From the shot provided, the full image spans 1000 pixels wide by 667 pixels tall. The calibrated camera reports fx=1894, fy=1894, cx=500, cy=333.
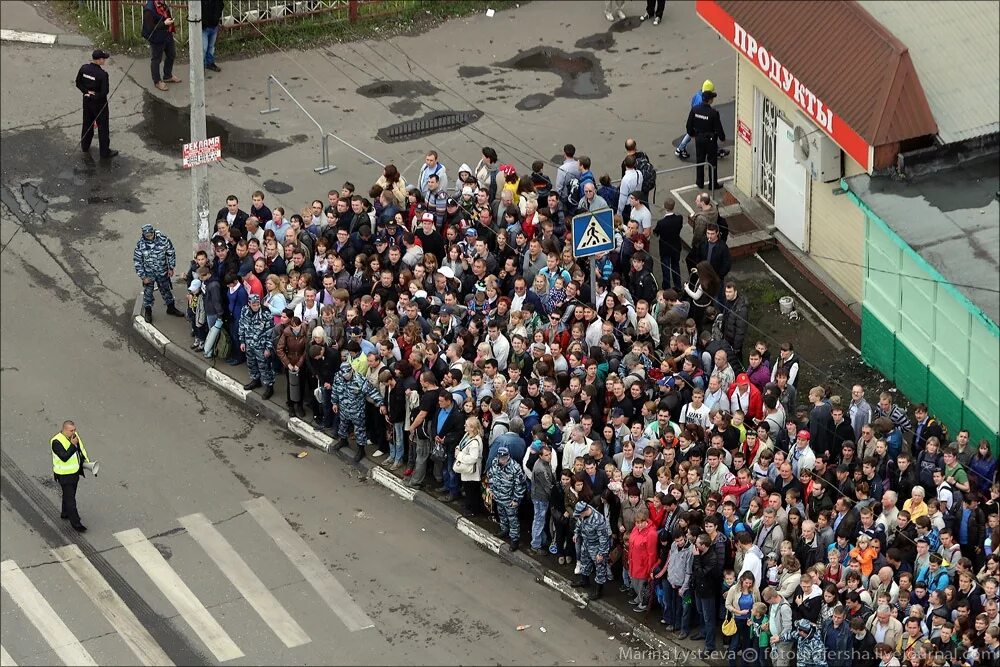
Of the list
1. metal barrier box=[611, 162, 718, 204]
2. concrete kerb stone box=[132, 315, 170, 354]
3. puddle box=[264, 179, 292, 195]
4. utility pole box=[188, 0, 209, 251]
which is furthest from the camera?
puddle box=[264, 179, 292, 195]

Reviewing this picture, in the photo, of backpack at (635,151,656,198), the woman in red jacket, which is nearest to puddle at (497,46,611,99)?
backpack at (635,151,656,198)

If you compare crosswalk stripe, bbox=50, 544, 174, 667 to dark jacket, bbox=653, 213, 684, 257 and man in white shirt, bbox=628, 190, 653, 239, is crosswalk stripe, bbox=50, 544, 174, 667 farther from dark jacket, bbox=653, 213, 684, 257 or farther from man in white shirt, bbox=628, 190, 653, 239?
dark jacket, bbox=653, 213, 684, 257

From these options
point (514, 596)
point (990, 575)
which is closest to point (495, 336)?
point (514, 596)

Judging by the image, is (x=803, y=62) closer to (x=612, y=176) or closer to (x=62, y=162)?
(x=612, y=176)

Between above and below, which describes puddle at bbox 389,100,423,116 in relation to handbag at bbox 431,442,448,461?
above

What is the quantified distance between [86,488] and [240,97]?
34.2 feet

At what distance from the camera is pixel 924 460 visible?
66.1 ft

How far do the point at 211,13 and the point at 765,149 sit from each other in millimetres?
10177

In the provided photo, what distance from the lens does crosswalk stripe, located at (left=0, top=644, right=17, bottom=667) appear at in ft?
65.6

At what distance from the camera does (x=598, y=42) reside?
33281 millimetres

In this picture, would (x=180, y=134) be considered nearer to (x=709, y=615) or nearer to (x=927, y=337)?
(x=927, y=337)

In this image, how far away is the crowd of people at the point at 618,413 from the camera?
18984 millimetres

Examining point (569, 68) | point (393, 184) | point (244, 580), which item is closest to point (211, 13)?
point (569, 68)

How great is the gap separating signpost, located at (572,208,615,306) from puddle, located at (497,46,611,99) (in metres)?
9.56
